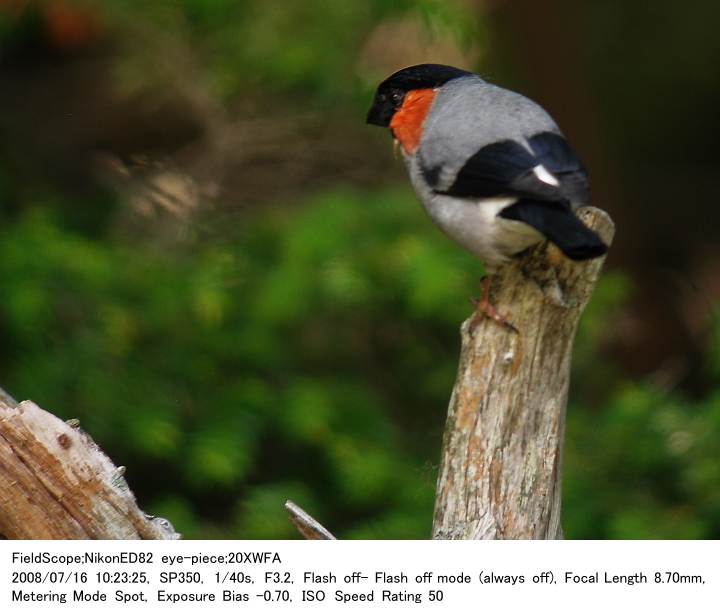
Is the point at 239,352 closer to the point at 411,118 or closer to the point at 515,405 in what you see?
the point at 411,118

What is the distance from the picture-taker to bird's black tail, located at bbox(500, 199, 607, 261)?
5.60ft

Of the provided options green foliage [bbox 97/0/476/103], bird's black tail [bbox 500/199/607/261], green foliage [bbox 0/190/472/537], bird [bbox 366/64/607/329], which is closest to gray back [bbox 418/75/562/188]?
bird [bbox 366/64/607/329]

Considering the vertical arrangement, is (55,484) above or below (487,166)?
below

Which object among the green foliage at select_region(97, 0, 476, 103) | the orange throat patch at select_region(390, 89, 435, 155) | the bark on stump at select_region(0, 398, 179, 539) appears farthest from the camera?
the green foliage at select_region(97, 0, 476, 103)

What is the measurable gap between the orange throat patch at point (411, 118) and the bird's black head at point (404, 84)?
0.5 inches

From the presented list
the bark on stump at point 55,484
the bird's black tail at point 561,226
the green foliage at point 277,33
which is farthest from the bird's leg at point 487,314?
the green foliage at point 277,33

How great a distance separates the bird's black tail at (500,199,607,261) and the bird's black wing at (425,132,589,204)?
0.02m

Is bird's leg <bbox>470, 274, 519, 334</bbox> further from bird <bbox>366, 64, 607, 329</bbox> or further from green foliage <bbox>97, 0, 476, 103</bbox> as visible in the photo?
green foliage <bbox>97, 0, 476, 103</bbox>

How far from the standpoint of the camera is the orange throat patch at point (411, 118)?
228 centimetres

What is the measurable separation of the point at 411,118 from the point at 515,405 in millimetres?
707

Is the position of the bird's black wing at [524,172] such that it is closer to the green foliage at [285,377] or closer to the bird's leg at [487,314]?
the bird's leg at [487,314]

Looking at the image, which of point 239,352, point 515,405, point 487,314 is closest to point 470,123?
point 487,314

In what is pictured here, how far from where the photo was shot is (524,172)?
75.2 inches

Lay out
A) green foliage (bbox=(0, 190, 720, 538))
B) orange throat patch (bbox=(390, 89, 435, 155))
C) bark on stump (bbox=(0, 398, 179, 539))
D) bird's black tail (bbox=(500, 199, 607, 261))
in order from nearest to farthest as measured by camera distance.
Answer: bird's black tail (bbox=(500, 199, 607, 261)) → bark on stump (bbox=(0, 398, 179, 539)) → orange throat patch (bbox=(390, 89, 435, 155)) → green foliage (bbox=(0, 190, 720, 538))
